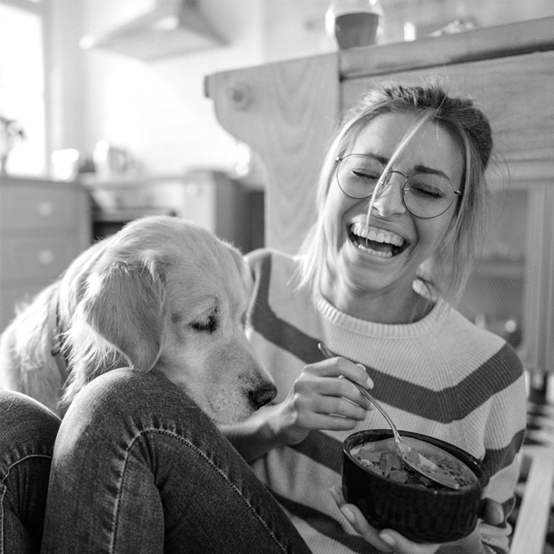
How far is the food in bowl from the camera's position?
620mm

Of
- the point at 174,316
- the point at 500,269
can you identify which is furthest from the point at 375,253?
the point at 500,269

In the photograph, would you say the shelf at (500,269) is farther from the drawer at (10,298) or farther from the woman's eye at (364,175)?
the drawer at (10,298)

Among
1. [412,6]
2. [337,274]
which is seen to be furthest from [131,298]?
[412,6]

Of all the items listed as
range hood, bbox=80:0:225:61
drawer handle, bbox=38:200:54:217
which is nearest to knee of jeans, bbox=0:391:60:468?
drawer handle, bbox=38:200:54:217

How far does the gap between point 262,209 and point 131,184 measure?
0.87 metres

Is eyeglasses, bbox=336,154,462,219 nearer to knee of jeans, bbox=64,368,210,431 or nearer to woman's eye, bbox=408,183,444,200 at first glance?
woman's eye, bbox=408,183,444,200

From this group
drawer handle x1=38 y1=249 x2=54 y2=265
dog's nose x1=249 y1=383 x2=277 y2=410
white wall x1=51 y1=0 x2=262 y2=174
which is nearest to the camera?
dog's nose x1=249 y1=383 x2=277 y2=410

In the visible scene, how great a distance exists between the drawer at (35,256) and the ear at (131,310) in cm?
297

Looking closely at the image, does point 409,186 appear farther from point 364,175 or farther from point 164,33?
point 164,33

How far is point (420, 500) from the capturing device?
562 millimetres

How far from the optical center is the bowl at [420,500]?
1.84 ft

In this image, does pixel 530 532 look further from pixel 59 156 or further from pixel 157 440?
pixel 59 156

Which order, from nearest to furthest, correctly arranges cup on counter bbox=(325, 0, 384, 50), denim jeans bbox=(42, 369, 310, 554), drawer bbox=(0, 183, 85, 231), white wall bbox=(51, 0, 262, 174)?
denim jeans bbox=(42, 369, 310, 554)
cup on counter bbox=(325, 0, 384, 50)
drawer bbox=(0, 183, 85, 231)
white wall bbox=(51, 0, 262, 174)

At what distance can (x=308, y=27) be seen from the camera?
11.7 feet
